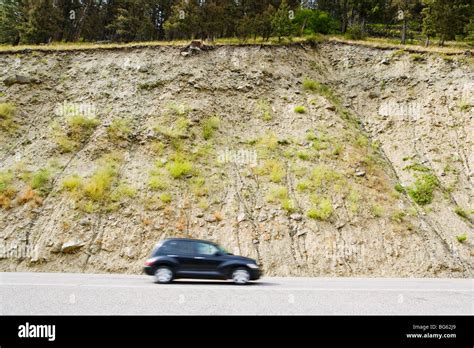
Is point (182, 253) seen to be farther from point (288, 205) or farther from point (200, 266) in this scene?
point (288, 205)

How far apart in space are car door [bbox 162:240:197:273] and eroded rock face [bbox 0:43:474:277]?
4.97m

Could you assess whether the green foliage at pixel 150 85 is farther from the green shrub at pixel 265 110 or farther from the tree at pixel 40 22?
the tree at pixel 40 22

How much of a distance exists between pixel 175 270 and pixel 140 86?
19217 millimetres

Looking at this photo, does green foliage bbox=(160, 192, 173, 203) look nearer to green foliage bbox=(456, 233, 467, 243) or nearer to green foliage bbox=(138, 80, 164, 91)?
green foliage bbox=(138, 80, 164, 91)

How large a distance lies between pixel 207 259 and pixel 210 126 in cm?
1412

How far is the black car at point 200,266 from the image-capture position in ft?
38.2

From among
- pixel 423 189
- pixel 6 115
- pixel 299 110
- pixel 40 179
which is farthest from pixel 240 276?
pixel 6 115

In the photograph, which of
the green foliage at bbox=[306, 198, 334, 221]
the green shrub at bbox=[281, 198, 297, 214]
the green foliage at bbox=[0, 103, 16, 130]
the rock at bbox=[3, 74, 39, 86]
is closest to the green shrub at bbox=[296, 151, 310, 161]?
the green foliage at bbox=[306, 198, 334, 221]

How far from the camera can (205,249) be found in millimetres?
11906

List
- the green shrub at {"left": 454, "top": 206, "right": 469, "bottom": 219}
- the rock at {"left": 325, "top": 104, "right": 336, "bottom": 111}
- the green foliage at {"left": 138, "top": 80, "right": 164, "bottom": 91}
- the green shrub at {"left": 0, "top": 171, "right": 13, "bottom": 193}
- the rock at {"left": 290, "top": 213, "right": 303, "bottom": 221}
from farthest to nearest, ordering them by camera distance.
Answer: the green foliage at {"left": 138, "top": 80, "right": 164, "bottom": 91}, the rock at {"left": 325, "top": 104, "right": 336, "bottom": 111}, the green shrub at {"left": 454, "top": 206, "right": 469, "bottom": 219}, the green shrub at {"left": 0, "top": 171, "right": 13, "bottom": 193}, the rock at {"left": 290, "top": 213, "right": 303, "bottom": 221}

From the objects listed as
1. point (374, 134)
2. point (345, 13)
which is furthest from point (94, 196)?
point (345, 13)

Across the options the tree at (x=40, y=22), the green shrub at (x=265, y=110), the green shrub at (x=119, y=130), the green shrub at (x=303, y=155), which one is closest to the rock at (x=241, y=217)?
the green shrub at (x=303, y=155)

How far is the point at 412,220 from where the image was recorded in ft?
62.4

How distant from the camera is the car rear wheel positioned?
1162cm
